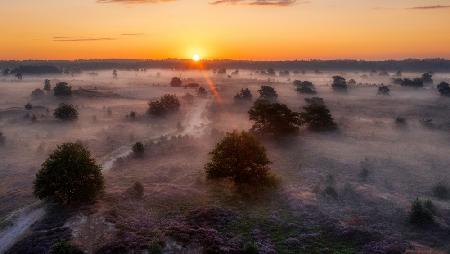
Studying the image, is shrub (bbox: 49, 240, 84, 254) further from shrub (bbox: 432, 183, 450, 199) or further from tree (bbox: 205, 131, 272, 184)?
shrub (bbox: 432, 183, 450, 199)

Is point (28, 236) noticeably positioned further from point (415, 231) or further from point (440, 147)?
point (440, 147)

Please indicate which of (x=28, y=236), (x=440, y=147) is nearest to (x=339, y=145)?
(x=440, y=147)

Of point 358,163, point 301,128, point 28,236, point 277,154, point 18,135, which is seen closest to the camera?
point 28,236

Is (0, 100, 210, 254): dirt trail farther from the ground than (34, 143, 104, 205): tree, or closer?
closer

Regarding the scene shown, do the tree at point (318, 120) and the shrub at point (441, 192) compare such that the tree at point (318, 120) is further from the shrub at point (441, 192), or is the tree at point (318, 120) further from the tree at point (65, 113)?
the tree at point (65, 113)

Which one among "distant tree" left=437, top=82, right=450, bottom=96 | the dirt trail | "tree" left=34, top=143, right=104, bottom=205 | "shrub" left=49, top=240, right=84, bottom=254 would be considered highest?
"distant tree" left=437, top=82, right=450, bottom=96

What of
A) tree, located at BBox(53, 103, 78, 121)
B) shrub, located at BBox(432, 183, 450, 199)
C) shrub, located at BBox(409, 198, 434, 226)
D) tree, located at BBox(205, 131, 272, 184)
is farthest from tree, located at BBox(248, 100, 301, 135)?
tree, located at BBox(53, 103, 78, 121)

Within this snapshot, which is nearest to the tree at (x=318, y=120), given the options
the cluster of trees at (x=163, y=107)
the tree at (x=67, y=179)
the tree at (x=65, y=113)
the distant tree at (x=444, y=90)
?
the cluster of trees at (x=163, y=107)
